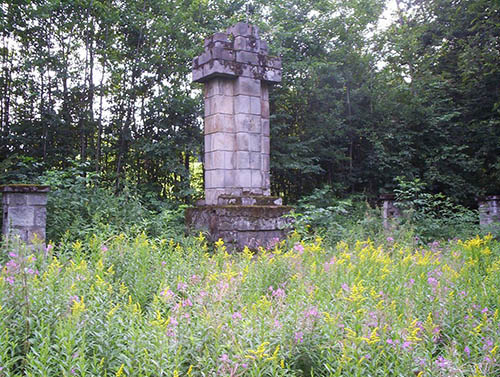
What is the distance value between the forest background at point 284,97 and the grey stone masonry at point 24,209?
125 inches

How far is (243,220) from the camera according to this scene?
23.3 ft

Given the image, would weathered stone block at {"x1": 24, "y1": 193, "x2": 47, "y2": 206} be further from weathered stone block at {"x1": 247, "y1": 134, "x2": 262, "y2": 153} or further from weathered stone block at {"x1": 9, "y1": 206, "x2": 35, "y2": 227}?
weathered stone block at {"x1": 247, "y1": 134, "x2": 262, "y2": 153}

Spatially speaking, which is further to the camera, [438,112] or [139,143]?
[438,112]

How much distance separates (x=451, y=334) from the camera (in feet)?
10.7

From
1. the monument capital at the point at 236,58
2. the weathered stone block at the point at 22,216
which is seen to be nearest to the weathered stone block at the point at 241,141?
the monument capital at the point at 236,58

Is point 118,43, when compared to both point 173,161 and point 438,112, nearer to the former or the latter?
point 173,161

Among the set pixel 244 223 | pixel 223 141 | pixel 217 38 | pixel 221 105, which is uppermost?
pixel 217 38

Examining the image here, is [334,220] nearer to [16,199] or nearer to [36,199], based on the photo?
[36,199]

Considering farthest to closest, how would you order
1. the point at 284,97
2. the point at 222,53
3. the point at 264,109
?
1. the point at 284,97
2. the point at 264,109
3. the point at 222,53

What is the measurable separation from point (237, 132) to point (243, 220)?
60.6 inches

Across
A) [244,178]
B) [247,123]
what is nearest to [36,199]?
[244,178]

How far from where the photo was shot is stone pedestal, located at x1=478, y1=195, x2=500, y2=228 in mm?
11789

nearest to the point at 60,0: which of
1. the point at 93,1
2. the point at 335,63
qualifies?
the point at 93,1

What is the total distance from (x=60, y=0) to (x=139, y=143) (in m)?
4.16
